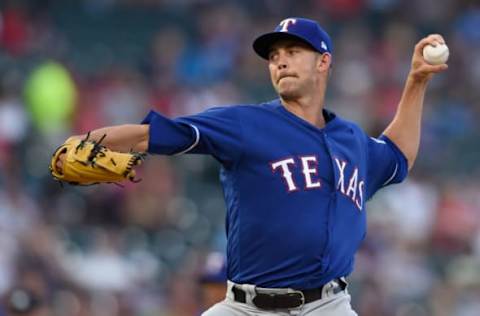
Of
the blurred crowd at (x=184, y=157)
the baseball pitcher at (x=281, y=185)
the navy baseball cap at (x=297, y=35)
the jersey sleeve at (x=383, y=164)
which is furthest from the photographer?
the blurred crowd at (x=184, y=157)

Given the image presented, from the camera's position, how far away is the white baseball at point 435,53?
20.0ft

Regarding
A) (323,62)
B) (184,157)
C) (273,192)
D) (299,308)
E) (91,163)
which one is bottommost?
(299,308)

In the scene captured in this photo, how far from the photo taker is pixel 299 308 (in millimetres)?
5402

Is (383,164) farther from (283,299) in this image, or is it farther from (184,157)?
(184,157)

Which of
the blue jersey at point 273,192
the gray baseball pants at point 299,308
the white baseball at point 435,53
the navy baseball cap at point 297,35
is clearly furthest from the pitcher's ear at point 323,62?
the gray baseball pants at point 299,308

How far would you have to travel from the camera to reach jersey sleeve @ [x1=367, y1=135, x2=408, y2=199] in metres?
6.00

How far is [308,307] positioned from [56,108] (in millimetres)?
6851

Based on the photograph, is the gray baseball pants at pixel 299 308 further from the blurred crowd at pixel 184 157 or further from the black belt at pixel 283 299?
the blurred crowd at pixel 184 157

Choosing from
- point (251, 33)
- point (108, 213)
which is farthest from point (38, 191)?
point (251, 33)

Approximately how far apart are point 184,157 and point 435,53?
19.9 feet

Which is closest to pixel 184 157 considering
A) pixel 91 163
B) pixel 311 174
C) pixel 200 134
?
pixel 311 174

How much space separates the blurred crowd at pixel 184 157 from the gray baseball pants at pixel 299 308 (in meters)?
1.82

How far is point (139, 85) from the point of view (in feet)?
41.7

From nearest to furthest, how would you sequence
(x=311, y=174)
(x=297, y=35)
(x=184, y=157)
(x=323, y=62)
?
(x=311, y=174) → (x=297, y=35) → (x=323, y=62) → (x=184, y=157)
